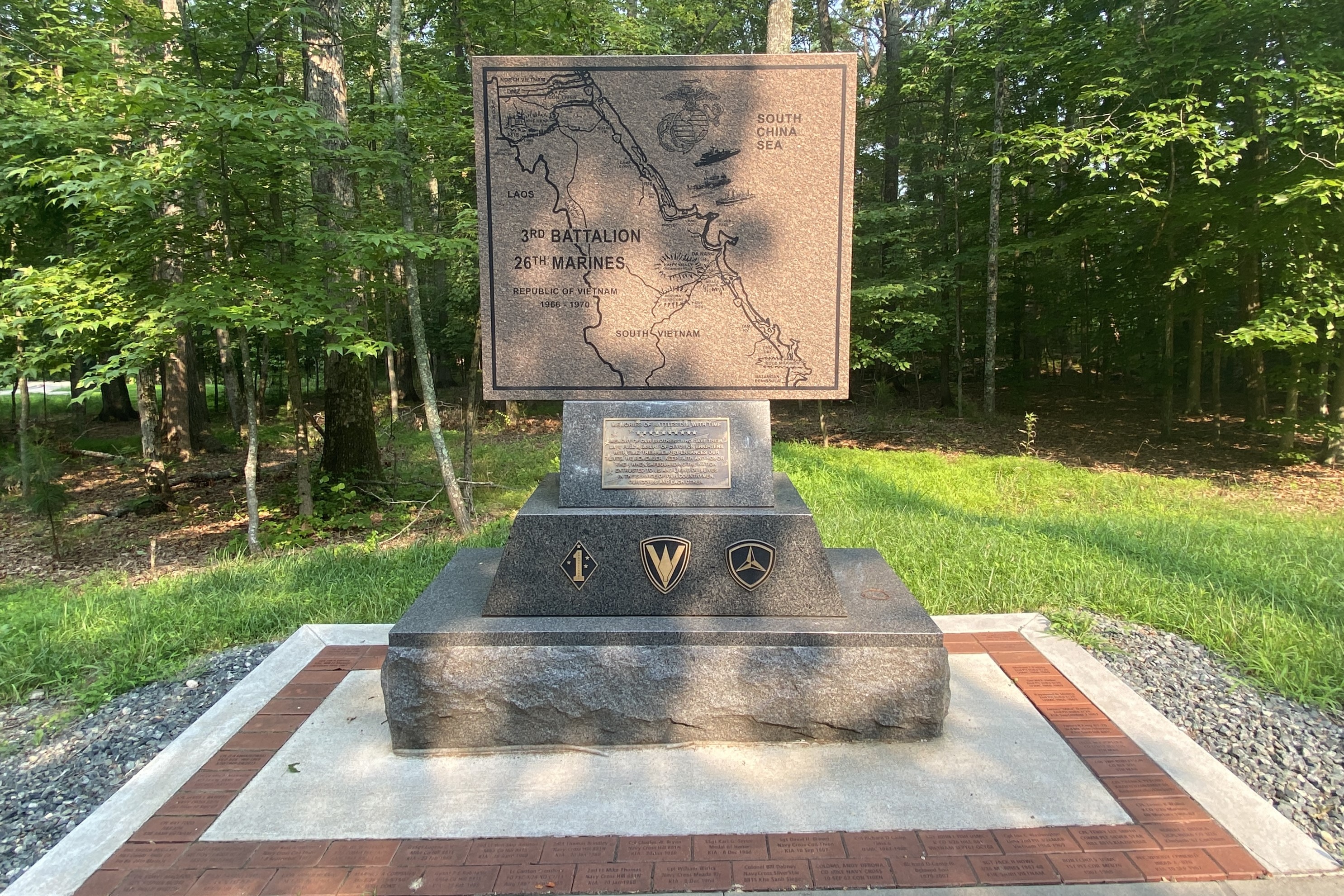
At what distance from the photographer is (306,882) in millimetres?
2309

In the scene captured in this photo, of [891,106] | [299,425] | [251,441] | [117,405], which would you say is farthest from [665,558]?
[117,405]

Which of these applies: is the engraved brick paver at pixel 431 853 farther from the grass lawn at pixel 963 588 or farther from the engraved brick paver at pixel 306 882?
the grass lawn at pixel 963 588

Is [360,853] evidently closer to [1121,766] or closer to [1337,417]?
[1121,766]

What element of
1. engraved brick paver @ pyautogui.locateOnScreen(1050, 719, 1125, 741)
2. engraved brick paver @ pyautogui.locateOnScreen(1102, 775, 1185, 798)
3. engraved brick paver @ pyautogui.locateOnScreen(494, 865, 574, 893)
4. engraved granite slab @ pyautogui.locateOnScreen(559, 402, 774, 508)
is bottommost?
engraved brick paver @ pyautogui.locateOnScreen(494, 865, 574, 893)

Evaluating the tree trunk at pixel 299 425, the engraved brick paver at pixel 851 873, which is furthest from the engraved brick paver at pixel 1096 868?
the tree trunk at pixel 299 425

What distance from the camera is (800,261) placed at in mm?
3521

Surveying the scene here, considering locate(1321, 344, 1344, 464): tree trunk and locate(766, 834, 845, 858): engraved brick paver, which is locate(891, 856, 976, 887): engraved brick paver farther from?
locate(1321, 344, 1344, 464): tree trunk

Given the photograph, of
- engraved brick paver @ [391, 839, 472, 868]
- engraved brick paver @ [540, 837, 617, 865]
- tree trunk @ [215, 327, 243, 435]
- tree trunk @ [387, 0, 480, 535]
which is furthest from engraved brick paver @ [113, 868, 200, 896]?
tree trunk @ [387, 0, 480, 535]

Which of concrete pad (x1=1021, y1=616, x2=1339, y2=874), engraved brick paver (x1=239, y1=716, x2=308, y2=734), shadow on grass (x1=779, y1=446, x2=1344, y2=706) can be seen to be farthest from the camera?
shadow on grass (x1=779, y1=446, x2=1344, y2=706)

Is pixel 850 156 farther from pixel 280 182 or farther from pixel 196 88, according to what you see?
pixel 280 182

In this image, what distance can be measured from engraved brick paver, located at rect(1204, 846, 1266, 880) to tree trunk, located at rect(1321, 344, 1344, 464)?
1062 cm

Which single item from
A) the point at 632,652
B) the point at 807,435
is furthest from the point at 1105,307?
the point at 632,652

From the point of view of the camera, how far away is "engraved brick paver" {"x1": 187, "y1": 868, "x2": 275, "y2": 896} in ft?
7.45

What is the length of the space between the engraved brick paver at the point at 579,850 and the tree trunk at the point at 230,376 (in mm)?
5401
